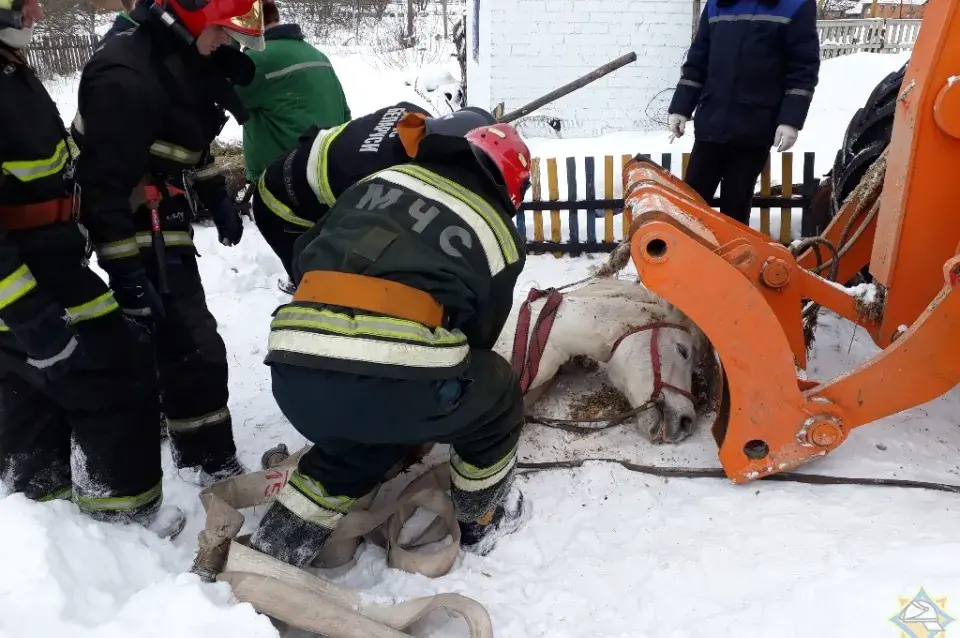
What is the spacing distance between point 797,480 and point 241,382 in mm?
2772

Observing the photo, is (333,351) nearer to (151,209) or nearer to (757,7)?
(151,209)

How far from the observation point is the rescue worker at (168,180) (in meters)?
2.27

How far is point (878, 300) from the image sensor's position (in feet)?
8.77

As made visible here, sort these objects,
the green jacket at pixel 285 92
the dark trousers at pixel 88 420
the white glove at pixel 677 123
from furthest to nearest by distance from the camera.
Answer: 1. the white glove at pixel 677 123
2. the green jacket at pixel 285 92
3. the dark trousers at pixel 88 420

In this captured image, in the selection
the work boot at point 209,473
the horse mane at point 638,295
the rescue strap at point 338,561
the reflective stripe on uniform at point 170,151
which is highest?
the reflective stripe on uniform at point 170,151

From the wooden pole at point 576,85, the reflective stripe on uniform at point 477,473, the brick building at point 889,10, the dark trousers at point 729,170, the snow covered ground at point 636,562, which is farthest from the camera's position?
the brick building at point 889,10

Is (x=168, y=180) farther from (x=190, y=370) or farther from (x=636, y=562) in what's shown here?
(x=636, y=562)

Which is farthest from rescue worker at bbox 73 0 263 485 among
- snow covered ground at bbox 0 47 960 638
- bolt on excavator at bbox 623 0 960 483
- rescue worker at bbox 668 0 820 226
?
rescue worker at bbox 668 0 820 226

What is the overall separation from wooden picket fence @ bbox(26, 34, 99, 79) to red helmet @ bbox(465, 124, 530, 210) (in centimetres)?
1791

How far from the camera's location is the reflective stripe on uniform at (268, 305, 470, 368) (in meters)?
1.82

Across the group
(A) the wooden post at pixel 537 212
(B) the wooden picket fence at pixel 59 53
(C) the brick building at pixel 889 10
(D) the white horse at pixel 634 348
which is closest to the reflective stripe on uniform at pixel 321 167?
(D) the white horse at pixel 634 348

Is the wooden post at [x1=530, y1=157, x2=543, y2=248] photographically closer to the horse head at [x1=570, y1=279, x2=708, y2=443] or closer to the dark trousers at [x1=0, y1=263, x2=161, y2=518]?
the horse head at [x1=570, y1=279, x2=708, y2=443]

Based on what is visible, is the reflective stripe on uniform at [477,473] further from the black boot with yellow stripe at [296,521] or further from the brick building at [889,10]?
the brick building at [889,10]

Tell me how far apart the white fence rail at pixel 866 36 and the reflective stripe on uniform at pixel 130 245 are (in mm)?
14595
